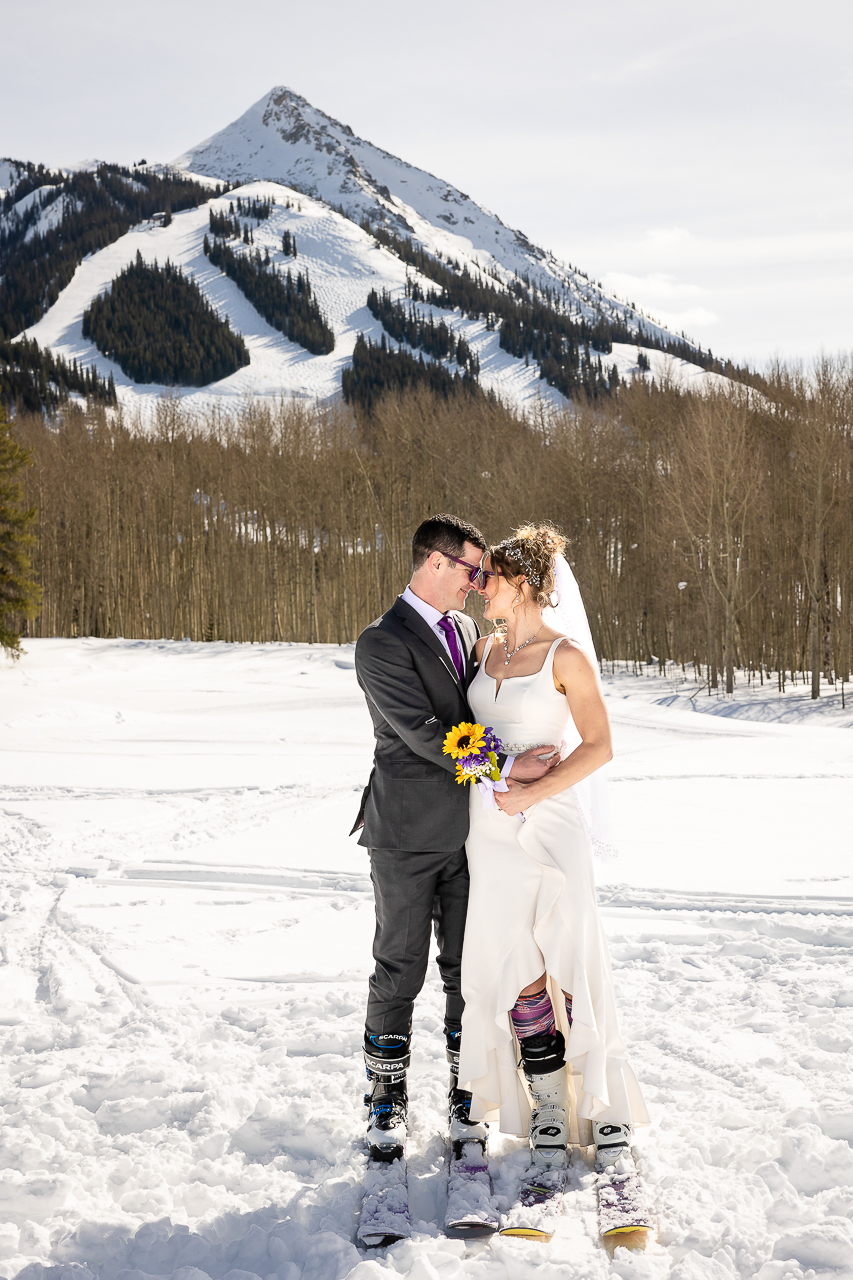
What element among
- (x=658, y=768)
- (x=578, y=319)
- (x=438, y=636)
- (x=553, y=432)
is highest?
(x=578, y=319)

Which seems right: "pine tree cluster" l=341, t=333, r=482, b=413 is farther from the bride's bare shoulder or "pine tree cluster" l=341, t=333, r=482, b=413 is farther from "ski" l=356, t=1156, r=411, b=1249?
"ski" l=356, t=1156, r=411, b=1249

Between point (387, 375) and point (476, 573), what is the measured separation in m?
72.5

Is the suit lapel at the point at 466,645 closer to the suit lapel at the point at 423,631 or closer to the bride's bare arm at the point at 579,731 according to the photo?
the suit lapel at the point at 423,631

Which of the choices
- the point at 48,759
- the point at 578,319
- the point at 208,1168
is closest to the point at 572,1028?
the point at 208,1168

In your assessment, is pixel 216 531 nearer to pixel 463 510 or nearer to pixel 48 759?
pixel 463 510

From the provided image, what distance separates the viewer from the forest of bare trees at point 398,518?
23.1 m

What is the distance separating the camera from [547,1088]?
8.65ft

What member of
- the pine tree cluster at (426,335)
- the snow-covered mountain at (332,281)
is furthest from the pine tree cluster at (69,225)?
the pine tree cluster at (426,335)

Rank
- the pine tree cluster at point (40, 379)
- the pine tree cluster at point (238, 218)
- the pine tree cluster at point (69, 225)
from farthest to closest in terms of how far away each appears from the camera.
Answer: the pine tree cluster at point (238, 218) < the pine tree cluster at point (69, 225) < the pine tree cluster at point (40, 379)

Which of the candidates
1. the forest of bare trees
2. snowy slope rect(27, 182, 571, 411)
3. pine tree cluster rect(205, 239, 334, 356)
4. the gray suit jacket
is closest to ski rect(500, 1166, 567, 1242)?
the gray suit jacket

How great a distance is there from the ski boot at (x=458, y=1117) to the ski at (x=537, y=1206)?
20cm

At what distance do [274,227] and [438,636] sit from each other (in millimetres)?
108292

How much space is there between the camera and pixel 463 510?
29.9 meters

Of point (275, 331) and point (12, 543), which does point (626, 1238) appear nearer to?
point (12, 543)
